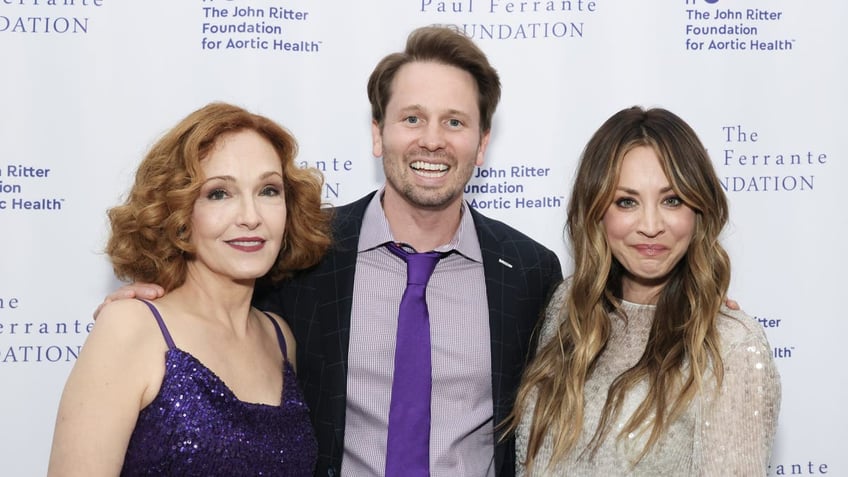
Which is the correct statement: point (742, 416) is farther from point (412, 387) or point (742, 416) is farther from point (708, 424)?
point (412, 387)

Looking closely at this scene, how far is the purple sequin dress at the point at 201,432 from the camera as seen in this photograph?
1.61m

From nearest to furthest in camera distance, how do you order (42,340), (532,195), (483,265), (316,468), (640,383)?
(640,383)
(316,468)
(483,265)
(42,340)
(532,195)

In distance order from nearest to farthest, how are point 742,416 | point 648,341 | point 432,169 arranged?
point 742,416
point 648,341
point 432,169

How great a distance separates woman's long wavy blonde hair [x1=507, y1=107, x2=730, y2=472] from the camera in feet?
6.04

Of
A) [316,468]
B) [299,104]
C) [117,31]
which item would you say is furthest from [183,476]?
[117,31]

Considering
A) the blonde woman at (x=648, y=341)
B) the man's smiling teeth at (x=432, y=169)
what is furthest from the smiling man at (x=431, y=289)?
the blonde woman at (x=648, y=341)

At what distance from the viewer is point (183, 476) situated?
1.62m

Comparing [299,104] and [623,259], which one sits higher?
[299,104]

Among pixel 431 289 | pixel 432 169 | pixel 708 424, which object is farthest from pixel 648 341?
pixel 432 169

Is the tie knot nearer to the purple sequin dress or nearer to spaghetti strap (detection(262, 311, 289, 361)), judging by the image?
spaghetti strap (detection(262, 311, 289, 361))

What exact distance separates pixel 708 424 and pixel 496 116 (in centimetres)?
133

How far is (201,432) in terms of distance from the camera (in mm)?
1639

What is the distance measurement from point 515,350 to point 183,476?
90cm

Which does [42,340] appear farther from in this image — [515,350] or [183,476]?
[515,350]
